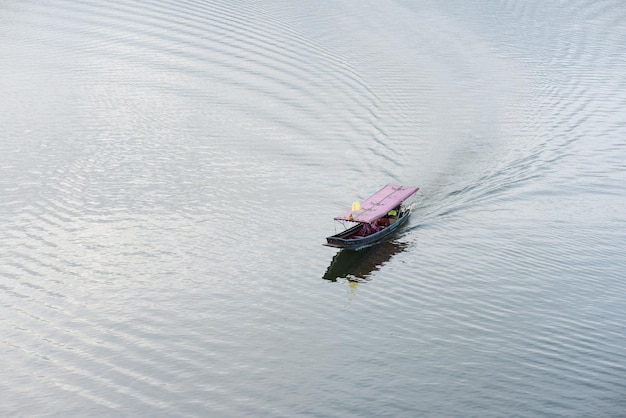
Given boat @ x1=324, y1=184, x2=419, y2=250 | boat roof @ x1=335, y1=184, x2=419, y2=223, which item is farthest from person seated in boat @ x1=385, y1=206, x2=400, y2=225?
boat roof @ x1=335, y1=184, x2=419, y2=223

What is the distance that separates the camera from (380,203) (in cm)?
4288

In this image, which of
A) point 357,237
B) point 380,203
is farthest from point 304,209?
point 357,237

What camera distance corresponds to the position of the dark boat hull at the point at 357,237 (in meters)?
39.6

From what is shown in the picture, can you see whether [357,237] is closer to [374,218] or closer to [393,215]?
[374,218]

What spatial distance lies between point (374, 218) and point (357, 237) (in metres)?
1.26

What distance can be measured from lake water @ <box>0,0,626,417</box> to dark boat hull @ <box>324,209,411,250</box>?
70 cm

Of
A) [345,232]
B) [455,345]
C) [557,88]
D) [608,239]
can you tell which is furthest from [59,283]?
[557,88]

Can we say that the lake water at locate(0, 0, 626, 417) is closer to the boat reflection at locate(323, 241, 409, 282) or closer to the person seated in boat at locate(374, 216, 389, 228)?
the boat reflection at locate(323, 241, 409, 282)

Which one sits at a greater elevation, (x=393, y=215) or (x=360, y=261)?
(x=393, y=215)

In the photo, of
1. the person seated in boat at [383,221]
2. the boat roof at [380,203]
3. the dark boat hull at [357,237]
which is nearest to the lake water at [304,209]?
the dark boat hull at [357,237]

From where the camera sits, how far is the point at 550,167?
49.7 metres

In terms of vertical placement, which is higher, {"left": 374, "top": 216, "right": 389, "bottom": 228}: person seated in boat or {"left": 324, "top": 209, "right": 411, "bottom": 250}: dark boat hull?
{"left": 374, "top": 216, "right": 389, "bottom": 228}: person seated in boat

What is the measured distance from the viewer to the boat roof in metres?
40.9

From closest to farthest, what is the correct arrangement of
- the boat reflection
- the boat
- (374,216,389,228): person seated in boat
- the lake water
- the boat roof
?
the lake water
the boat reflection
the boat
the boat roof
(374,216,389,228): person seated in boat
